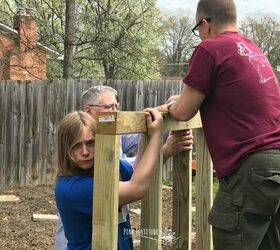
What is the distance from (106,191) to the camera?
6.47 ft

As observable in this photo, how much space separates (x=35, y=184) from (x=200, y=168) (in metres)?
6.71

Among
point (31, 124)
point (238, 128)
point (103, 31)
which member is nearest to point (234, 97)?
point (238, 128)

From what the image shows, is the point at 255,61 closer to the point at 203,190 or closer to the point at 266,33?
the point at 203,190

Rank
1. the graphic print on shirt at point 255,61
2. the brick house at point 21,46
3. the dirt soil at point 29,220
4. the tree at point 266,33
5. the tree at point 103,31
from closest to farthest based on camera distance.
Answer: the graphic print on shirt at point 255,61
the dirt soil at point 29,220
the tree at point 103,31
the brick house at point 21,46
the tree at point 266,33

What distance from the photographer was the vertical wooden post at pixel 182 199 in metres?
2.73

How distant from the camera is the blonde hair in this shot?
225cm

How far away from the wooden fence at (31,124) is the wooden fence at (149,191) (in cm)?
652

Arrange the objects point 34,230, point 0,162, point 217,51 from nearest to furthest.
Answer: point 217,51 → point 34,230 → point 0,162

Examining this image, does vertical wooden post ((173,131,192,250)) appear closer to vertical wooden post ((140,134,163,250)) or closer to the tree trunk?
vertical wooden post ((140,134,163,250))

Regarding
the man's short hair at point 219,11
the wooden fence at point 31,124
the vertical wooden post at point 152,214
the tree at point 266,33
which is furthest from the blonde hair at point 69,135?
the tree at point 266,33

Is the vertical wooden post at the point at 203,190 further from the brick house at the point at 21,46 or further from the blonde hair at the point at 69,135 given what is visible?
the brick house at the point at 21,46

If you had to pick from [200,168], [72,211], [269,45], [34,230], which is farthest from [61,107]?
[269,45]

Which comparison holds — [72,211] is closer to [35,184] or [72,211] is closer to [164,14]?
[35,184]

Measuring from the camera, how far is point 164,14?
1092 inches
